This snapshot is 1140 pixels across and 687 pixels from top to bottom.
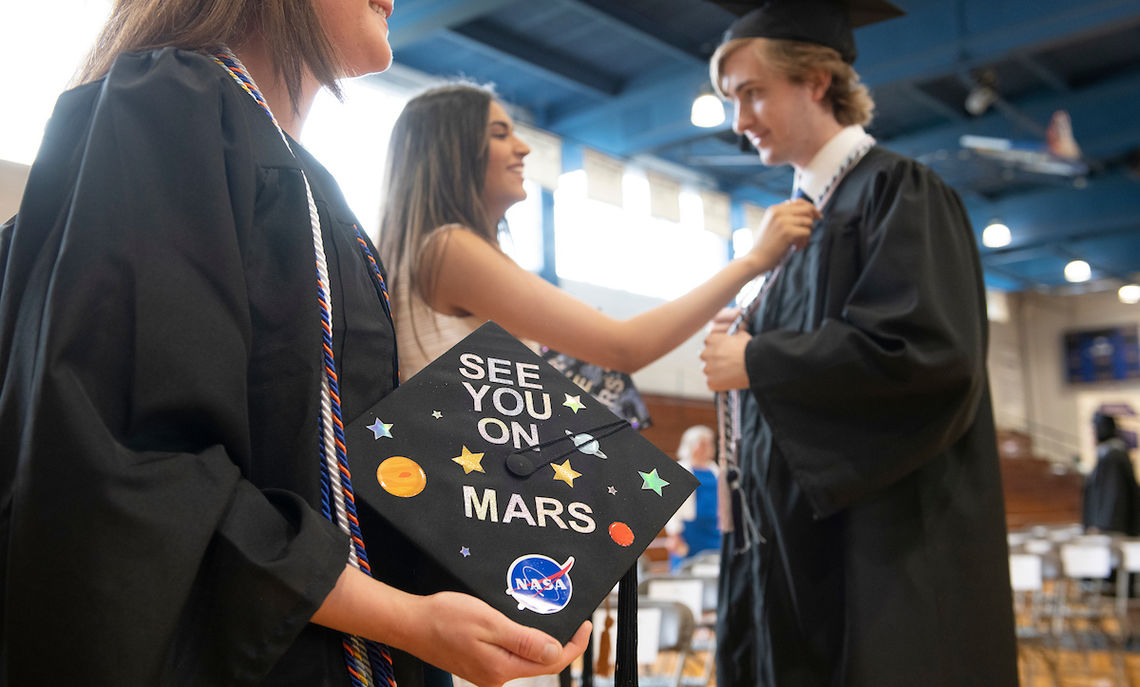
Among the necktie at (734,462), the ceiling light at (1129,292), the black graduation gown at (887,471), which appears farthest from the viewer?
the ceiling light at (1129,292)

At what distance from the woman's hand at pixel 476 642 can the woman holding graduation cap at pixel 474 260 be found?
0.82 m

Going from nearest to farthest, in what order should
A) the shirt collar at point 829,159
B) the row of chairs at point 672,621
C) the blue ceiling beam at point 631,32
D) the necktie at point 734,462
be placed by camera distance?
the necktie at point 734,462 → the shirt collar at point 829,159 → the row of chairs at point 672,621 → the blue ceiling beam at point 631,32

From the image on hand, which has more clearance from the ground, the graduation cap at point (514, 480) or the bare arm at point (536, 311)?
the bare arm at point (536, 311)

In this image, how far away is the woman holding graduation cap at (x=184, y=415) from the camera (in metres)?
0.65

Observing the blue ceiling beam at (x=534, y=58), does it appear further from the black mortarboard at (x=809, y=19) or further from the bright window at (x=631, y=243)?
the black mortarboard at (x=809, y=19)

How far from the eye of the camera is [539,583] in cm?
78

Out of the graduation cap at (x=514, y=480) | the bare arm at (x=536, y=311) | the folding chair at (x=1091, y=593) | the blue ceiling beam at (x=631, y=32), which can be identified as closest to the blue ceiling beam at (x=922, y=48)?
the blue ceiling beam at (x=631, y=32)

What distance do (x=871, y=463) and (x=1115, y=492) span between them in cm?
774

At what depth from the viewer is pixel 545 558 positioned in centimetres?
80

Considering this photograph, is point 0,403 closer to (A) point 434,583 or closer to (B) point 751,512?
(A) point 434,583

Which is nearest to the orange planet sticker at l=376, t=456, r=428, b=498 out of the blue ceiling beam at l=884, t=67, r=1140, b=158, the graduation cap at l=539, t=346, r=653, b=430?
the graduation cap at l=539, t=346, r=653, b=430

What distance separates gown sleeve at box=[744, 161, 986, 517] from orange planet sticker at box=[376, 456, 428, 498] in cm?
89

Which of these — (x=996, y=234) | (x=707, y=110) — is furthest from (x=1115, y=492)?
(x=707, y=110)

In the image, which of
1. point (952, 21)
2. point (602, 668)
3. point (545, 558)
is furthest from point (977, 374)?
point (952, 21)
